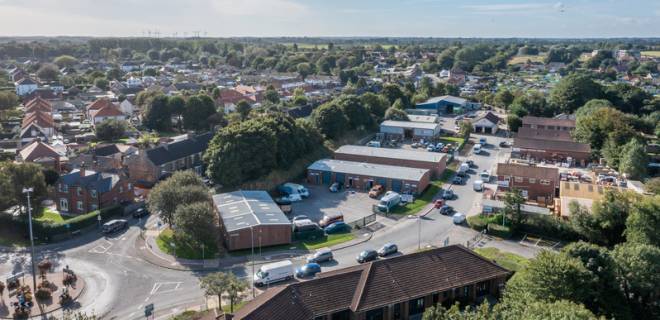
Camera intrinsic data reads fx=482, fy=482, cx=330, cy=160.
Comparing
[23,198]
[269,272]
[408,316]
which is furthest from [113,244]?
[408,316]

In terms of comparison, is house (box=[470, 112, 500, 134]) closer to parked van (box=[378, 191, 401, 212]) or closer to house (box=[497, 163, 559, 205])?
house (box=[497, 163, 559, 205])

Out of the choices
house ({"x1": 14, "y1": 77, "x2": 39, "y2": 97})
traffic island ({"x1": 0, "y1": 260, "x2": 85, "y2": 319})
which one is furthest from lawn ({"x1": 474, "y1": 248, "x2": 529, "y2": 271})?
house ({"x1": 14, "y1": 77, "x2": 39, "y2": 97})

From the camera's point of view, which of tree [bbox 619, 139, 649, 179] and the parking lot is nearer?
the parking lot

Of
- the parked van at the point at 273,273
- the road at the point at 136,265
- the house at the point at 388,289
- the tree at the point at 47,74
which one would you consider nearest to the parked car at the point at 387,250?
the road at the point at 136,265

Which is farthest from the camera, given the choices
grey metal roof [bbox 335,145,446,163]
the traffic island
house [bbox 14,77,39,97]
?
house [bbox 14,77,39,97]

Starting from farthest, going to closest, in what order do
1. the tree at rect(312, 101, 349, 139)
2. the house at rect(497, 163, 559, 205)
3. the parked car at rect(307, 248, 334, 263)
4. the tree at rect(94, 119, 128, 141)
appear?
the tree at rect(94, 119, 128, 141)
the tree at rect(312, 101, 349, 139)
the house at rect(497, 163, 559, 205)
the parked car at rect(307, 248, 334, 263)

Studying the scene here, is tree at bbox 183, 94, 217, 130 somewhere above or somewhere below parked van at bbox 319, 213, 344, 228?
above
